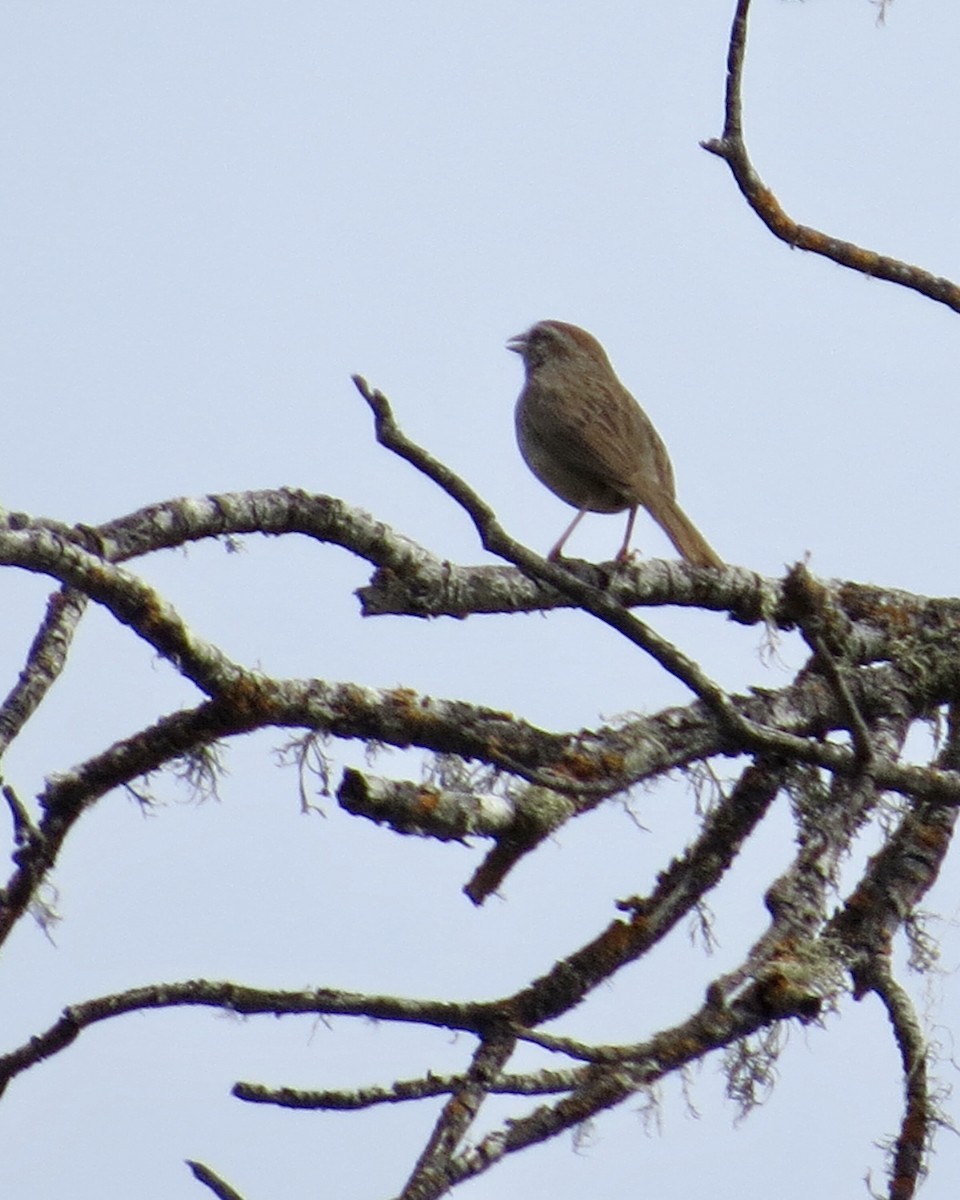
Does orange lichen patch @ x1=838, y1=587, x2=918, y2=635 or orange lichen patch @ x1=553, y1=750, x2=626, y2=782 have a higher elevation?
orange lichen patch @ x1=838, y1=587, x2=918, y2=635

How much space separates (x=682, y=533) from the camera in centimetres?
591

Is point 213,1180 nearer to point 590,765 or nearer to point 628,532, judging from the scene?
point 590,765

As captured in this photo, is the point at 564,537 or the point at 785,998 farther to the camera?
the point at 564,537

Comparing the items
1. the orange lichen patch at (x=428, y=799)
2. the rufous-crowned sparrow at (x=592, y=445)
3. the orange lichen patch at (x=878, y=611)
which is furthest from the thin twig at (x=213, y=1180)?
the rufous-crowned sparrow at (x=592, y=445)

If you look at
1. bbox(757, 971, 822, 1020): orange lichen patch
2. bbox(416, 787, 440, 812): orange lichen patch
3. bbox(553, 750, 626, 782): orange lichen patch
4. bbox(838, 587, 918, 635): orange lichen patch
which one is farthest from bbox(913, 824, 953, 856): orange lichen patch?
bbox(416, 787, 440, 812): orange lichen patch

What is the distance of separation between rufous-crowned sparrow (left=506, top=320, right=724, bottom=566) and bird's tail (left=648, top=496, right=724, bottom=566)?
10 millimetres

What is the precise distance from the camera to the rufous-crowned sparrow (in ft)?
22.4

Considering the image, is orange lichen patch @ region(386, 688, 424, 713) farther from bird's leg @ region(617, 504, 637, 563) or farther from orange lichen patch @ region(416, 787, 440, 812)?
bird's leg @ region(617, 504, 637, 563)

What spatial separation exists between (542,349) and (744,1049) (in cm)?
460

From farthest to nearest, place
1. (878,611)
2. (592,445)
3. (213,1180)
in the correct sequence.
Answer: (592,445) → (878,611) → (213,1180)

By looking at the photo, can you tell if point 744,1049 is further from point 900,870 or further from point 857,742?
point 857,742

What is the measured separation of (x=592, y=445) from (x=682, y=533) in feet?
3.97

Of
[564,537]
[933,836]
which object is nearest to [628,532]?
[564,537]

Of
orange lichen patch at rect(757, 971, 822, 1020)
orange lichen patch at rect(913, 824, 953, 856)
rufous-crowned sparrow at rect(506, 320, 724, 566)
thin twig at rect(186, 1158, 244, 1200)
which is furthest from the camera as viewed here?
rufous-crowned sparrow at rect(506, 320, 724, 566)
